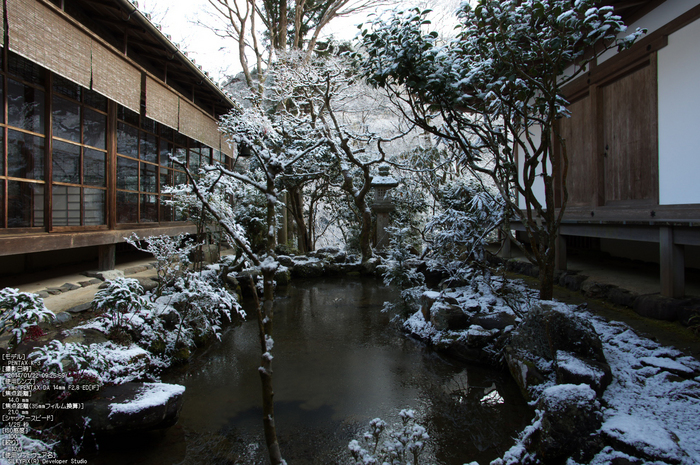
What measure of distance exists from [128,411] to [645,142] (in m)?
7.06

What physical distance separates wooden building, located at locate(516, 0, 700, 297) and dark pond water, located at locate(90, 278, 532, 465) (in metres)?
2.99

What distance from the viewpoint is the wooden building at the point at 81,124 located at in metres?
4.52

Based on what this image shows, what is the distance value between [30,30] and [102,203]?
2771 mm

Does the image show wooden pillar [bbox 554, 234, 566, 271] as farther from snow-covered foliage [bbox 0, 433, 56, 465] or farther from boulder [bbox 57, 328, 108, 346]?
snow-covered foliage [bbox 0, 433, 56, 465]

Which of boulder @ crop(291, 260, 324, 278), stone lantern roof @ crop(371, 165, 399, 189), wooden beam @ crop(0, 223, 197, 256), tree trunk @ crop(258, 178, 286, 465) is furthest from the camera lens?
stone lantern roof @ crop(371, 165, 399, 189)

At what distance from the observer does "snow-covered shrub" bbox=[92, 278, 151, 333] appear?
13.0 feet

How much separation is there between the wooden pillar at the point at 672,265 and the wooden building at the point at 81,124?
280 inches

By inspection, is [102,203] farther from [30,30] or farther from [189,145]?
[189,145]

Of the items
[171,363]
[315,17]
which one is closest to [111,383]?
[171,363]

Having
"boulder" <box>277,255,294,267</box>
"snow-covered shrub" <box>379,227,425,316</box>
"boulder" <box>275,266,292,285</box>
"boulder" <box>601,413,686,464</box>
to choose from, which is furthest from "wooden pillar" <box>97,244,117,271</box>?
"boulder" <box>601,413,686,464</box>

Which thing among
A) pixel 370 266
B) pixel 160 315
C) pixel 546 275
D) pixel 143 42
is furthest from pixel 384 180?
pixel 160 315

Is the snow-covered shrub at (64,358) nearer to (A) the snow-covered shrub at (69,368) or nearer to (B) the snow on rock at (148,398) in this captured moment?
(A) the snow-covered shrub at (69,368)

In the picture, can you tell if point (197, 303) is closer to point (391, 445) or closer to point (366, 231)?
point (391, 445)

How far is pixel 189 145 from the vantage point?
10.2m
